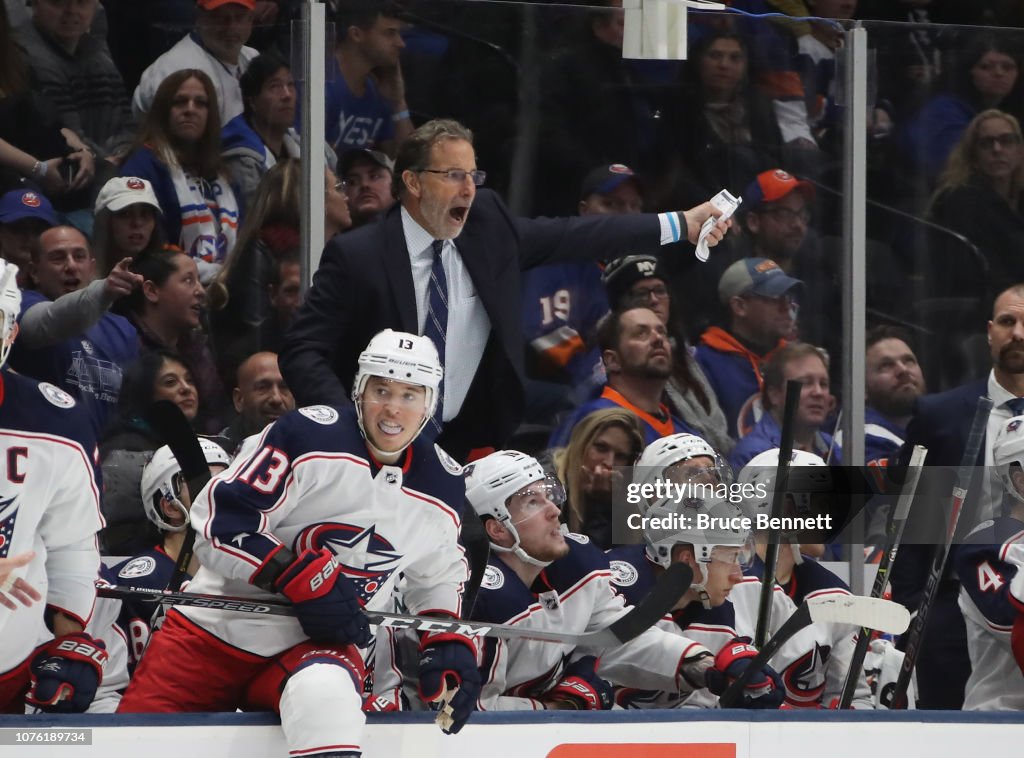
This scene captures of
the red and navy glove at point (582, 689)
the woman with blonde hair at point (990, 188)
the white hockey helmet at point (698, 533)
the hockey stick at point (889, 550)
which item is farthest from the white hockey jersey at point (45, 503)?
the woman with blonde hair at point (990, 188)

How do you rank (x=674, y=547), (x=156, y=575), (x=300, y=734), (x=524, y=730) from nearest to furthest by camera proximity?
1. (x=300, y=734)
2. (x=524, y=730)
3. (x=156, y=575)
4. (x=674, y=547)

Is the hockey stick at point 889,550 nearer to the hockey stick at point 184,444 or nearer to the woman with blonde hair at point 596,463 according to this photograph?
the woman with blonde hair at point 596,463

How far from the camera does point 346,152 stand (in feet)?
11.8

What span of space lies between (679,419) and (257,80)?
1.16 m

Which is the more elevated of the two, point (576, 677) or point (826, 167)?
point (826, 167)

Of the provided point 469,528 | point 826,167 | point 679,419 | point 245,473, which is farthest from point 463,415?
point 826,167

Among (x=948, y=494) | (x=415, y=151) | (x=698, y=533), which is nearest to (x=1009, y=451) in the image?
(x=948, y=494)

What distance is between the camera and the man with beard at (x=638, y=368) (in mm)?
3779

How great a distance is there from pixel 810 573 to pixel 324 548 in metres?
1.29

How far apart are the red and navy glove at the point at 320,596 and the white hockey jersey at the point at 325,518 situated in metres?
0.06

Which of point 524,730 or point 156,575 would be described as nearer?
point 524,730

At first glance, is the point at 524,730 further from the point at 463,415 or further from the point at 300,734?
the point at 463,415

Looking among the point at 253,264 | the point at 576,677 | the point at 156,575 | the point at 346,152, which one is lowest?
the point at 576,677

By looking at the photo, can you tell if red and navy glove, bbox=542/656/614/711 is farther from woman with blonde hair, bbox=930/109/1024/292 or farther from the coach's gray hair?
woman with blonde hair, bbox=930/109/1024/292
